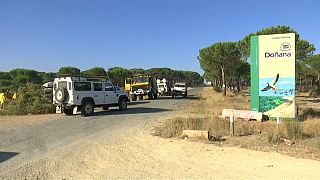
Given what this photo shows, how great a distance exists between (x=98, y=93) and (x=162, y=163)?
48.8ft

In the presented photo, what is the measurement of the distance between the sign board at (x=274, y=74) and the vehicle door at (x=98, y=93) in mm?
9810

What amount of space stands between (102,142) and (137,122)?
612cm

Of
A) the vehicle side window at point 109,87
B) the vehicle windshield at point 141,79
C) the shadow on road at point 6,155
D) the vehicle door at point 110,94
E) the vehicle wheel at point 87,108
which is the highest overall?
the vehicle windshield at point 141,79

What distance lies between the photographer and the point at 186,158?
31.8 ft

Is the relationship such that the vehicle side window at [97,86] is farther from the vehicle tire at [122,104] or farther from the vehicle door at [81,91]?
the vehicle tire at [122,104]

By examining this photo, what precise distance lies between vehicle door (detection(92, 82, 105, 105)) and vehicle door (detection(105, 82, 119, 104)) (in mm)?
479

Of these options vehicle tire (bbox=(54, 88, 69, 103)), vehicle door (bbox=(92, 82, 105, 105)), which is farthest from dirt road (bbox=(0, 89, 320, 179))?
vehicle door (bbox=(92, 82, 105, 105))

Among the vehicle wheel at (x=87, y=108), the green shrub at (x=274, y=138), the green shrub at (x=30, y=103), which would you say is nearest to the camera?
the green shrub at (x=274, y=138)

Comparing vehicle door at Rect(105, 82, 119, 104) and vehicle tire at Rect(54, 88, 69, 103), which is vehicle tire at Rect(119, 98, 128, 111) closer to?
vehicle door at Rect(105, 82, 119, 104)

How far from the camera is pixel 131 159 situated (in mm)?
9570

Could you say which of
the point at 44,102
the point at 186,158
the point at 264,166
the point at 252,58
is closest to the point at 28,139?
the point at 186,158

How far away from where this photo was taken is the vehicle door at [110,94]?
24219 millimetres

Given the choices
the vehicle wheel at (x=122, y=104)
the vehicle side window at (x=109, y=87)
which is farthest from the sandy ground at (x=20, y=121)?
the vehicle wheel at (x=122, y=104)

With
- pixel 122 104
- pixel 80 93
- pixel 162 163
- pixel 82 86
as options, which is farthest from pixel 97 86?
pixel 162 163
